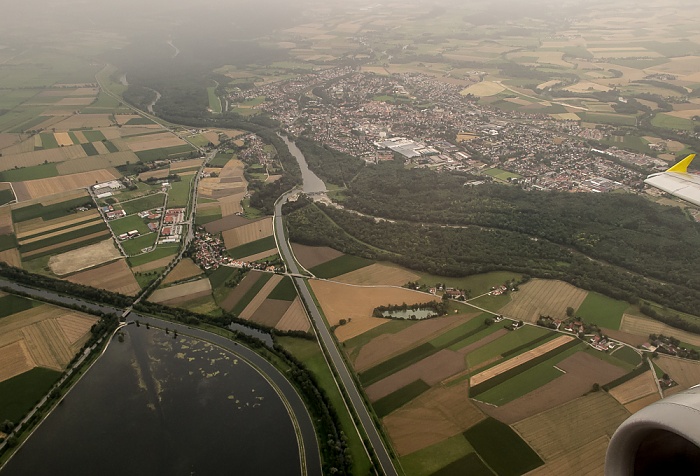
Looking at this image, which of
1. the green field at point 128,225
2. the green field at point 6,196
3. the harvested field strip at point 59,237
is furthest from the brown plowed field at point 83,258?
the green field at point 6,196

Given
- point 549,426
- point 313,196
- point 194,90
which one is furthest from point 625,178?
point 194,90

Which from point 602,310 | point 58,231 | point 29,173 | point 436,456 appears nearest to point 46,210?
point 58,231

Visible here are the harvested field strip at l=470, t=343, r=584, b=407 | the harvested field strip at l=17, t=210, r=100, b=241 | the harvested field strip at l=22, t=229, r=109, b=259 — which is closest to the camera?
the harvested field strip at l=470, t=343, r=584, b=407

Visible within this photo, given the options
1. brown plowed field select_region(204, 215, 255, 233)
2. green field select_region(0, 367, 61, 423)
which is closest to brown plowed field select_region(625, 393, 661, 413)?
green field select_region(0, 367, 61, 423)

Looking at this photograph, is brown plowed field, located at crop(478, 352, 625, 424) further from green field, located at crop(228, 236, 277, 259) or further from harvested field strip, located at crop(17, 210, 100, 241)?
harvested field strip, located at crop(17, 210, 100, 241)

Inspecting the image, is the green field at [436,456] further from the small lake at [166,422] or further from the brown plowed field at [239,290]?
the brown plowed field at [239,290]

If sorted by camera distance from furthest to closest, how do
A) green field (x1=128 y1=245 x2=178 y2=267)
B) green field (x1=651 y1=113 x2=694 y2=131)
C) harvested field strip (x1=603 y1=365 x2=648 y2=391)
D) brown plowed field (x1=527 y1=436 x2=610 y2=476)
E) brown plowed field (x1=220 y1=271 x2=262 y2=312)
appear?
green field (x1=651 y1=113 x2=694 y2=131) < green field (x1=128 y1=245 x2=178 y2=267) < brown plowed field (x1=220 y1=271 x2=262 y2=312) < harvested field strip (x1=603 y1=365 x2=648 y2=391) < brown plowed field (x1=527 y1=436 x2=610 y2=476)

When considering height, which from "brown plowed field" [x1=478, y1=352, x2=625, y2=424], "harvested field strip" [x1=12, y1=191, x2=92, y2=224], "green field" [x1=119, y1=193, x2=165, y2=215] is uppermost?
"harvested field strip" [x1=12, y1=191, x2=92, y2=224]

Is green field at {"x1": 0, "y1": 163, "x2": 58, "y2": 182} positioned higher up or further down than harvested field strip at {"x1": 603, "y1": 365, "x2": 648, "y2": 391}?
higher up
